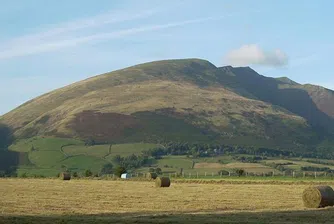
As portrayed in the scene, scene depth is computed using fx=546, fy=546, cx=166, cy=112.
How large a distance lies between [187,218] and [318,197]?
36.6 ft

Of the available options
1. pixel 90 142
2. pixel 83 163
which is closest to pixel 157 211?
pixel 83 163

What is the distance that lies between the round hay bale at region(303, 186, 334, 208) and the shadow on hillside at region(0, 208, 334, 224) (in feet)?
18.8

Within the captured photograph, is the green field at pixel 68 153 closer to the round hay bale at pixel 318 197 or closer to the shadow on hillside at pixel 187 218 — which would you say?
the round hay bale at pixel 318 197

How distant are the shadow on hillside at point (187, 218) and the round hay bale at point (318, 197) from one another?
18.8ft

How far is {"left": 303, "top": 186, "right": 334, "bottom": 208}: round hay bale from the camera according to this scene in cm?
3078

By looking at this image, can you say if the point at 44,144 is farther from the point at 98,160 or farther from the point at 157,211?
the point at 157,211

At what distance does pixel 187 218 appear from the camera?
22844mm

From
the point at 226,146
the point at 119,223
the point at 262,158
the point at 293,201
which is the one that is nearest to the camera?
the point at 119,223

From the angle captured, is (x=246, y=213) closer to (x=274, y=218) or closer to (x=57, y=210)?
(x=274, y=218)

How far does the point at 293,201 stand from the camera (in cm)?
3422

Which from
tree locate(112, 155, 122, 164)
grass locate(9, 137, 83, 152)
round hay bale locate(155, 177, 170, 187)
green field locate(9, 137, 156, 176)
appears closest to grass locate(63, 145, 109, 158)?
green field locate(9, 137, 156, 176)

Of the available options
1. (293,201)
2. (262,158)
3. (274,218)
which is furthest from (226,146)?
(274,218)

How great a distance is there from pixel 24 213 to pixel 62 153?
135276mm

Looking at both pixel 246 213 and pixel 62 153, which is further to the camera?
pixel 62 153
